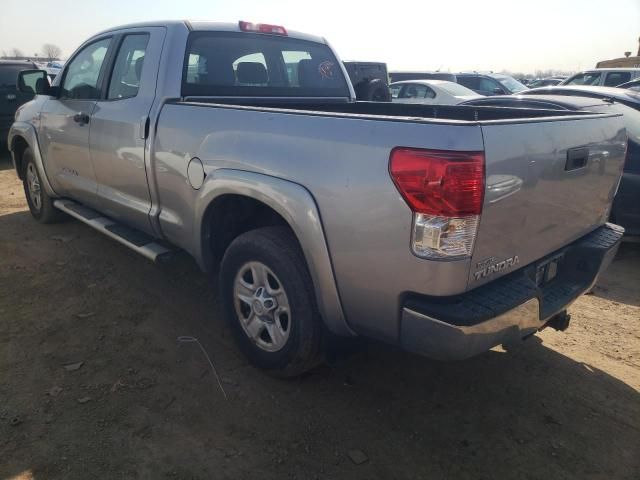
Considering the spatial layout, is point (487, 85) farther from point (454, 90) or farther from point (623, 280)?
point (623, 280)

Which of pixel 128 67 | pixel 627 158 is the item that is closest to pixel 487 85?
pixel 627 158

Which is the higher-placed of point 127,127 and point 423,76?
point 127,127

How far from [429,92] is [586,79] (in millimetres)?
5135

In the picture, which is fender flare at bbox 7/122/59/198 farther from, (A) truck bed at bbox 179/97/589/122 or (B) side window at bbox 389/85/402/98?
(B) side window at bbox 389/85/402/98

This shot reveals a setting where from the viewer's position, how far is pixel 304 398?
2779 millimetres

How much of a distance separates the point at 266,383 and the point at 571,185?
192 centimetres

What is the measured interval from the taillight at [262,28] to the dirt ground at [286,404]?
2126mm

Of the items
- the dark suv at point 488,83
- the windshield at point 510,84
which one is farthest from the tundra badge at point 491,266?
the windshield at point 510,84

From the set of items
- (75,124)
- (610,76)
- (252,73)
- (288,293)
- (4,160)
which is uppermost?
(252,73)

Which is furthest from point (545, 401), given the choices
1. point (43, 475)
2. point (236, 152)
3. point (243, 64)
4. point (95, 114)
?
point (95, 114)

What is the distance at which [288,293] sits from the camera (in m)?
2.56

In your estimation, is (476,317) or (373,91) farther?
(373,91)

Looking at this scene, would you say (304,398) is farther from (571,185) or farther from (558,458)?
(571,185)

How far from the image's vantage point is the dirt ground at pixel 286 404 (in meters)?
2.31
